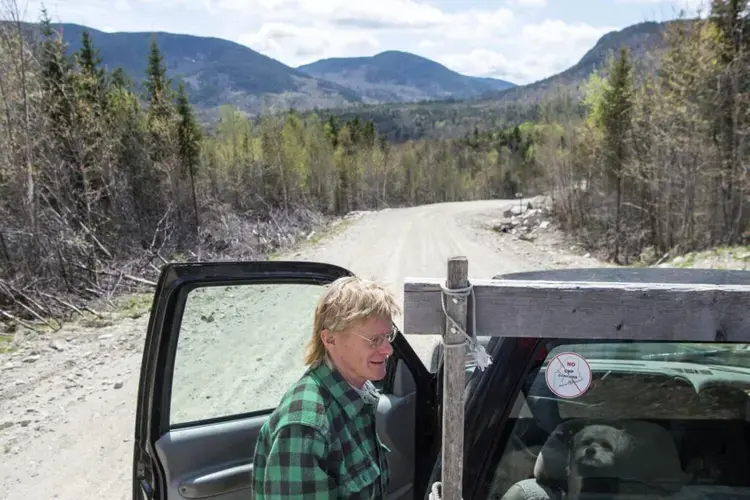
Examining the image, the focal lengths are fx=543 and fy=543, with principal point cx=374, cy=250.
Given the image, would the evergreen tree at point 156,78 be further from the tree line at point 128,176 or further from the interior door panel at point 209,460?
the interior door panel at point 209,460

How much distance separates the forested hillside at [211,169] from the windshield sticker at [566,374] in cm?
923

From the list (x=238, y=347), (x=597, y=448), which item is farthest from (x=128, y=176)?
(x=597, y=448)

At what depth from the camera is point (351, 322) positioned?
1.57m

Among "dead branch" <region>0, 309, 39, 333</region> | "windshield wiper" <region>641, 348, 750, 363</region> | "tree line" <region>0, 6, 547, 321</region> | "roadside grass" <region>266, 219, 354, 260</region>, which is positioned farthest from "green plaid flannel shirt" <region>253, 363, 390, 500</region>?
"roadside grass" <region>266, 219, 354, 260</region>

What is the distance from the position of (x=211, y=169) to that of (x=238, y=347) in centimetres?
3478

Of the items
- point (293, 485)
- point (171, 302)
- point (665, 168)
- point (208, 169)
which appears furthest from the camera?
point (208, 169)

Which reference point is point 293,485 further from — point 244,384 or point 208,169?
point 208,169

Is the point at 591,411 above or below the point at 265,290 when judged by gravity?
below

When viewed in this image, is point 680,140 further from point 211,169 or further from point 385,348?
point 211,169

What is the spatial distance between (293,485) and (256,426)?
1268 millimetres

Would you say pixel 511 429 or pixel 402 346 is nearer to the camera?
pixel 511 429

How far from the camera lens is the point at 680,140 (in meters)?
17.7

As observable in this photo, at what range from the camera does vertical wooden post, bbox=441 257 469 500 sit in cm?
141

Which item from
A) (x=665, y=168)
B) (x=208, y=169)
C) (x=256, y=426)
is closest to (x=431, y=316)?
(x=256, y=426)
